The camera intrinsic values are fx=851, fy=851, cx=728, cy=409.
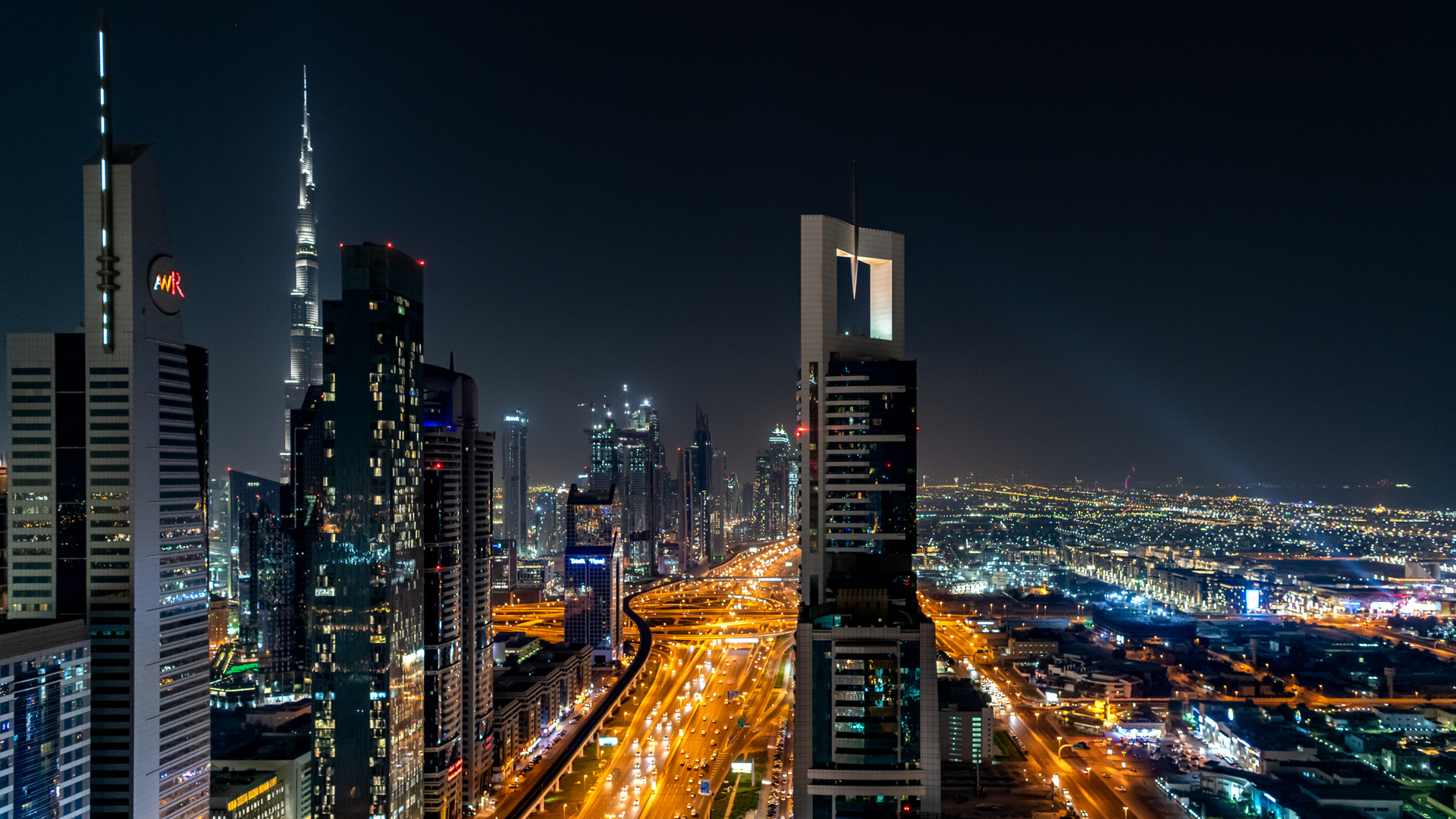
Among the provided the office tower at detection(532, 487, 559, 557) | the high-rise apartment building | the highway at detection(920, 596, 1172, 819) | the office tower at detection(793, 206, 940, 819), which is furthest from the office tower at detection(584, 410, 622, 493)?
the office tower at detection(793, 206, 940, 819)

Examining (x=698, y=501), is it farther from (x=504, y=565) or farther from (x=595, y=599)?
(x=595, y=599)

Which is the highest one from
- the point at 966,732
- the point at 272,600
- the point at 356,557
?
the point at 356,557

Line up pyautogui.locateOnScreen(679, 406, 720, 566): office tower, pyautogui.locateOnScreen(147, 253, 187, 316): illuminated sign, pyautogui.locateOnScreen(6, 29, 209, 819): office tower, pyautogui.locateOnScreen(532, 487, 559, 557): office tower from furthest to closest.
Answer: pyautogui.locateOnScreen(532, 487, 559, 557): office tower
pyautogui.locateOnScreen(679, 406, 720, 566): office tower
pyautogui.locateOnScreen(147, 253, 187, 316): illuminated sign
pyautogui.locateOnScreen(6, 29, 209, 819): office tower

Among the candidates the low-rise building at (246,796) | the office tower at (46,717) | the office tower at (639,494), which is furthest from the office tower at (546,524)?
the office tower at (46,717)

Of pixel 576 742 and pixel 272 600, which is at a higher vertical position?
pixel 272 600

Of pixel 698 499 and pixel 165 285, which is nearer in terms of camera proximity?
pixel 165 285

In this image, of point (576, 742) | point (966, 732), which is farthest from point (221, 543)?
point (966, 732)

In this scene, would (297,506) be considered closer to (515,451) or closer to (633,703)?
(633,703)

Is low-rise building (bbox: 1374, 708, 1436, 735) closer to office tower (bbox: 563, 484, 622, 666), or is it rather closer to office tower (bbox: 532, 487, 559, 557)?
office tower (bbox: 563, 484, 622, 666)
